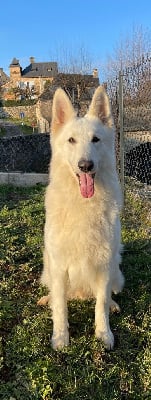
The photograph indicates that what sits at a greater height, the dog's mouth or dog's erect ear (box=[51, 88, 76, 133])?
dog's erect ear (box=[51, 88, 76, 133])

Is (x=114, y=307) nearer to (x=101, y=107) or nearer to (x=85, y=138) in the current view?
(x=85, y=138)

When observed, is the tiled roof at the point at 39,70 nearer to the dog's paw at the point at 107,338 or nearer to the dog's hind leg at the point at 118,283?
the dog's hind leg at the point at 118,283

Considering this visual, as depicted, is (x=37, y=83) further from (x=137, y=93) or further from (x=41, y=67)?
(x=137, y=93)

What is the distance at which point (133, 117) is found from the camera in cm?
769

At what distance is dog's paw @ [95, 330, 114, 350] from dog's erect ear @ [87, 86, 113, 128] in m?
1.50

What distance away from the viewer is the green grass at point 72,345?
2516 millimetres

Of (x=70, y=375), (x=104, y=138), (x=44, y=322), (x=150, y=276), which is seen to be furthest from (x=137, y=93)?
(x=70, y=375)

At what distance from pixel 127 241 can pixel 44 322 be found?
2214mm

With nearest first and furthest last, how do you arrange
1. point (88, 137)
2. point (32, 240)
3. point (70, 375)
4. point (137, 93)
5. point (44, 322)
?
point (70, 375), point (88, 137), point (44, 322), point (32, 240), point (137, 93)

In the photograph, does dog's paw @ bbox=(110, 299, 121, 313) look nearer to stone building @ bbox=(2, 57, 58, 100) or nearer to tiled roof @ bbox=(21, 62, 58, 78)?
stone building @ bbox=(2, 57, 58, 100)

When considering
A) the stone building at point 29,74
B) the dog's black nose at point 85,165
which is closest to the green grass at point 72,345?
the dog's black nose at point 85,165

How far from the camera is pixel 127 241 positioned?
5.20 meters

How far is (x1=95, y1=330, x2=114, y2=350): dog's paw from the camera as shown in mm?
2961

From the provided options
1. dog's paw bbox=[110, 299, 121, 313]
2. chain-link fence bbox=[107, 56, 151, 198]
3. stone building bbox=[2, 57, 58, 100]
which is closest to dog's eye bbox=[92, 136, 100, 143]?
dog's paw bbox=[110, 299, 121, 313]
